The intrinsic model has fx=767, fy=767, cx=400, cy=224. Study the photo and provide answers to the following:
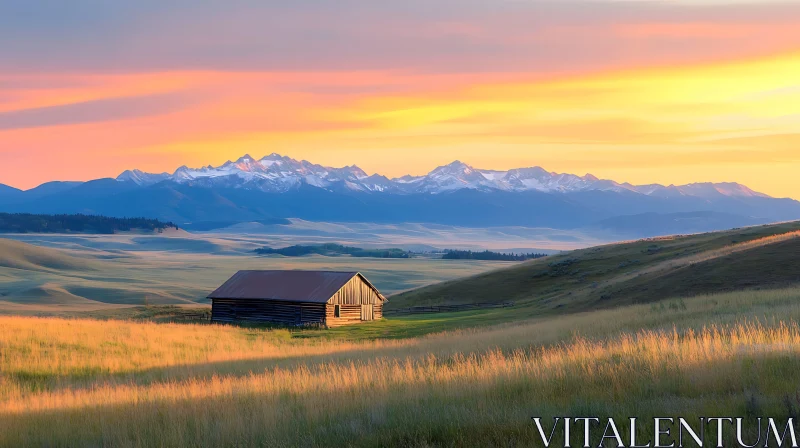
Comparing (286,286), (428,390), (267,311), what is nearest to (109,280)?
(267,311)

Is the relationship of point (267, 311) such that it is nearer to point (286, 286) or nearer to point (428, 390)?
point (286, 286)

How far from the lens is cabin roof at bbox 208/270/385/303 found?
63.2m

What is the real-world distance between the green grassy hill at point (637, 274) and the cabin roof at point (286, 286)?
1407cm

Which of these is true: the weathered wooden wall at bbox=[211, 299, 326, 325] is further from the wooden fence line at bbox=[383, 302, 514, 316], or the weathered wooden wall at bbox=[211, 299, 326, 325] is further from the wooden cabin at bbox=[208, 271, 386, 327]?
the wooden fence line at bbox=[383, 302, 514, 316]

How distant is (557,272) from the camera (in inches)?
3044

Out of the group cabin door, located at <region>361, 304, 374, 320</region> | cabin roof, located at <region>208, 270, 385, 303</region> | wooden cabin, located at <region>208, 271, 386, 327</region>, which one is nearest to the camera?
wooden cabin, located at <region>208, 271, 386, 327</region>

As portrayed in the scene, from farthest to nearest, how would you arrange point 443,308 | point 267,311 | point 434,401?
point 443,308 → point 267,311 → point 434,401

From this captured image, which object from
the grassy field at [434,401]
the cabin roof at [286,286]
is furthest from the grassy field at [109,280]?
the grassy field at [434,401]

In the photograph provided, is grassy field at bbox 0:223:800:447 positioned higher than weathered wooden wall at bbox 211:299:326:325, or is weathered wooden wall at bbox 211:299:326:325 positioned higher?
grassy field at bbox 0:223:800:447

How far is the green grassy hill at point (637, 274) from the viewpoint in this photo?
1815 inches

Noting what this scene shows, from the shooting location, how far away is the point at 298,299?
62.6 meters

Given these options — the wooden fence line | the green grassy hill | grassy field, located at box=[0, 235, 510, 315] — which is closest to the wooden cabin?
the wooden fence line

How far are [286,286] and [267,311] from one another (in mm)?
2635

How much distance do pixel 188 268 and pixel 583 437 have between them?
18044 centimetres
